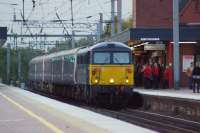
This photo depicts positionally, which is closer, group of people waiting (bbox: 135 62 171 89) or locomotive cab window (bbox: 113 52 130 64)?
locomotive cab window (bbox: 113 52 130 64)

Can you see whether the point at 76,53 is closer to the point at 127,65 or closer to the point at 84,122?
the point at 127,65

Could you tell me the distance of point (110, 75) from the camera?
35.1 metres

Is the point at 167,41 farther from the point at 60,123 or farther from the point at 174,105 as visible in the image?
the point at 60,123

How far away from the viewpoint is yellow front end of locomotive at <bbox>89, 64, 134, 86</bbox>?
35000 millimetres

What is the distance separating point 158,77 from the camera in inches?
1747

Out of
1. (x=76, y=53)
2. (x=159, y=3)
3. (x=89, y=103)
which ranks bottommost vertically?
(x=89, y=103)

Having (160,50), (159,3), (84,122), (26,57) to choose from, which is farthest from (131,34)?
(26,57)

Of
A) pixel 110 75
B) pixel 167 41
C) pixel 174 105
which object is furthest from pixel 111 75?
pixel 167 41

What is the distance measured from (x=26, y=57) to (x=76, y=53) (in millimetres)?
83676

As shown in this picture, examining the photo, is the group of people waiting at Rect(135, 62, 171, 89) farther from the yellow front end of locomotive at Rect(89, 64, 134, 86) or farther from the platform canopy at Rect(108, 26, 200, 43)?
the yellow front end of locomotive at Rect(89, 64, 134, 86)

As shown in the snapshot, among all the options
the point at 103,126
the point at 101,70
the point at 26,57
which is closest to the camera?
the point at 103,126

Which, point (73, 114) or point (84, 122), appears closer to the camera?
point (84, 122)

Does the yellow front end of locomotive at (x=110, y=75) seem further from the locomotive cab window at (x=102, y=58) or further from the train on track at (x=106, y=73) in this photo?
the locomotive cab window at (x=102, y=58)

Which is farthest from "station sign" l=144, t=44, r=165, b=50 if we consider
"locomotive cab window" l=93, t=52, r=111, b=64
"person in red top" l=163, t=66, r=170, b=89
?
"locomotive cab window" l=93, t=52, r=111, b=64
